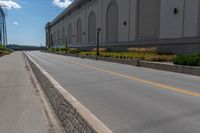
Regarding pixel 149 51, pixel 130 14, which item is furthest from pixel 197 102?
pixel 130 14

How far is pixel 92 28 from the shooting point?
6222cm

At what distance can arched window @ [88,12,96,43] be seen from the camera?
6062 centimetres

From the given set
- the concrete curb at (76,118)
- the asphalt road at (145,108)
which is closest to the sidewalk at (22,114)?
the concrete curb at (76,118)

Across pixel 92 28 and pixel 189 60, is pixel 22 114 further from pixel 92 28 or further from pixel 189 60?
pixel 92 28

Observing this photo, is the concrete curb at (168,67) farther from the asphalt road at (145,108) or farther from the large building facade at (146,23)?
the asphalt road at (145,108)

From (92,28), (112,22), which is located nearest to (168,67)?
(112,22)

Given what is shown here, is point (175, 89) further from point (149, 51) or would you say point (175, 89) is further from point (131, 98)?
point (149, 51)

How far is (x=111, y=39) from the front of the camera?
4731 centimetres

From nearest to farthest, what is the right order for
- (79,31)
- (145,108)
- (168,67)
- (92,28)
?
1. (145,108)
2. (168,67)
3. (92,28)
4. (79,31)

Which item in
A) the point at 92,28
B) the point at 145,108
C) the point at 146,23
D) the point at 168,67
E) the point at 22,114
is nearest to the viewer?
the point at 145,108

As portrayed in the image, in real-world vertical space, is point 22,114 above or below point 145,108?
below

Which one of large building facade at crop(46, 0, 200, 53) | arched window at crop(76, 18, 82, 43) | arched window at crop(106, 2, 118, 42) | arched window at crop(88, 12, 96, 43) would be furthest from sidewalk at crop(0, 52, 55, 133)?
arched window at crop(76, 18, 82, 43)

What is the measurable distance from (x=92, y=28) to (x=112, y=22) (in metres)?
15.5

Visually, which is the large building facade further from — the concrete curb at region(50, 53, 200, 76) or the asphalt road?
the asphalt road
